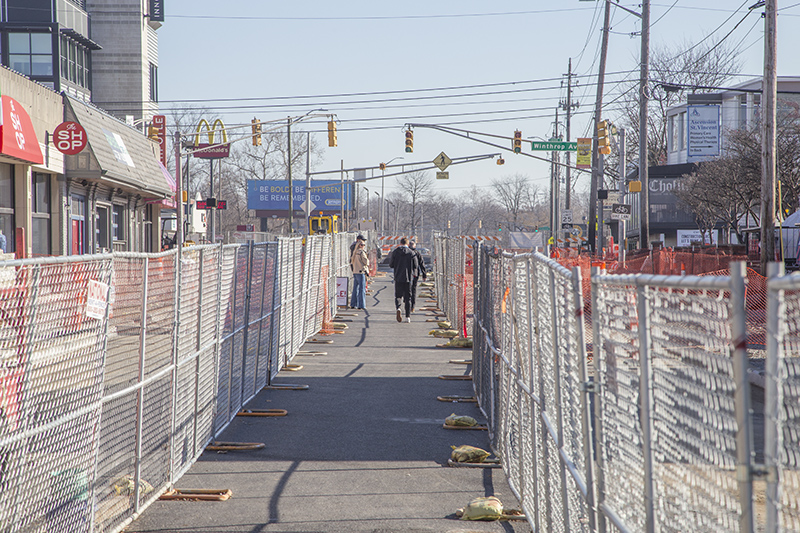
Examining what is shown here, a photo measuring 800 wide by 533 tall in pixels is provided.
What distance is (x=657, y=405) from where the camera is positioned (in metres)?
2.79

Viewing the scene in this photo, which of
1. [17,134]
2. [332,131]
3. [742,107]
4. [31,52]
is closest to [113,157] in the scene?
[17,134]

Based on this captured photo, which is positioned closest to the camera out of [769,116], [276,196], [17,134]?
[769,116]

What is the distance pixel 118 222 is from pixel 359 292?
9565 millimetres

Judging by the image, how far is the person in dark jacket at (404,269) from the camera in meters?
19.5

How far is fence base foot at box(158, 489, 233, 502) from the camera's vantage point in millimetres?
6426

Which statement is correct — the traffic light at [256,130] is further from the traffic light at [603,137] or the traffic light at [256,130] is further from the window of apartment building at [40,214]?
the traffic light at [603,137]

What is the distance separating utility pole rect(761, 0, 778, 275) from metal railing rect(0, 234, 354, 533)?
11511mm

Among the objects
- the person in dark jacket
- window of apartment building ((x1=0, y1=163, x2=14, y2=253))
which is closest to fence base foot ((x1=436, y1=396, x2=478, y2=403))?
the person in dark jacket

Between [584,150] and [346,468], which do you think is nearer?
[346,468]

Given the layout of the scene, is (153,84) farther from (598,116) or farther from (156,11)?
(598,116)

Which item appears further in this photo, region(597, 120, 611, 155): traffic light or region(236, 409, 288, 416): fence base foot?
region(597, 120, 611, 155): traffic light

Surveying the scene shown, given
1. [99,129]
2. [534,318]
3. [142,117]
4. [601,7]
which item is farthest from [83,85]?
[534,318]

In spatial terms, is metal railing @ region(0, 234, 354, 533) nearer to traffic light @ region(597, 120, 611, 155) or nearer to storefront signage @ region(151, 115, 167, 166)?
traffic light @ region(597, 120, 611, 155)

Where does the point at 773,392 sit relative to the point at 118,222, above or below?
below
